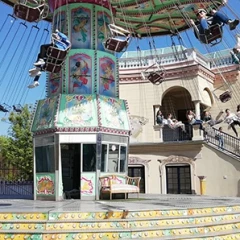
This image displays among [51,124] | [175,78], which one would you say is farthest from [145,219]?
[175,78]

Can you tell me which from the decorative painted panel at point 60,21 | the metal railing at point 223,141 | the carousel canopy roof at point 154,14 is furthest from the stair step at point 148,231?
the metal railing at point 223,141

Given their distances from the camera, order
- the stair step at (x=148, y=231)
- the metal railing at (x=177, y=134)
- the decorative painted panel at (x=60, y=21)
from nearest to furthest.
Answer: the stair step at (x=148, y=231), the decorative painted panel at (x=60, y=21), the metal railing at (x=177, y=134)

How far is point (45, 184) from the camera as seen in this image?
13.0m

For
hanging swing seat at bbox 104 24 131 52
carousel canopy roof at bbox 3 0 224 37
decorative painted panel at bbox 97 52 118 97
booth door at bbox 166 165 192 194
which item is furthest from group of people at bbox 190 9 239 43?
booth door at bbox 166 165 192 194

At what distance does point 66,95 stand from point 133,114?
A: 33.4ft

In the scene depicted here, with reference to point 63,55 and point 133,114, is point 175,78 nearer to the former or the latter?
point 133,114

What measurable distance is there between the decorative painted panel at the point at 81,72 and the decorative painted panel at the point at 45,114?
0.82 meters

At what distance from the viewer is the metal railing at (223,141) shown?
20078 millimetres

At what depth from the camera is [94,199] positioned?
12.6m

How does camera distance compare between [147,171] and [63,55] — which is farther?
[147,171]

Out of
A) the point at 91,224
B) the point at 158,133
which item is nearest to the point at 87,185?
the point at 91,224

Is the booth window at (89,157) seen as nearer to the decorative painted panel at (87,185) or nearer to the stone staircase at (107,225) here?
the decorative painted panel at (87,185)

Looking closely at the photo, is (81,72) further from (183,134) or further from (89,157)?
(183,134)

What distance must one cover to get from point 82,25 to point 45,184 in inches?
229
